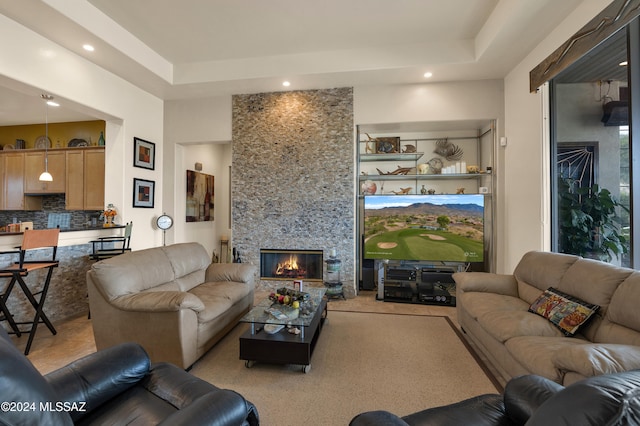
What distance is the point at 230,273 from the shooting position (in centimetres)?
350

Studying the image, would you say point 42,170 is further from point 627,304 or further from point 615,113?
point 615,113

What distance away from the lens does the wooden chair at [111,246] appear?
3.71 metres

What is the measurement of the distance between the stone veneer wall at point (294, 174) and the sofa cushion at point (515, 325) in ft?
7.79

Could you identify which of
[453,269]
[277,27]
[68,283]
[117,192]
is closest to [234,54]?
[277,27]

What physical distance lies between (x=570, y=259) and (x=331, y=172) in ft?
10.1

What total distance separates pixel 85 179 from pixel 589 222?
7.02 metres

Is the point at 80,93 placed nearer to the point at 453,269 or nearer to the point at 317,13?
the point at 317,13

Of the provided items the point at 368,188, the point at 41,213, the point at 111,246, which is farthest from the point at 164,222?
the point at 368,188

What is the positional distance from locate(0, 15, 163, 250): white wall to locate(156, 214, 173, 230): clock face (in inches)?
7.7

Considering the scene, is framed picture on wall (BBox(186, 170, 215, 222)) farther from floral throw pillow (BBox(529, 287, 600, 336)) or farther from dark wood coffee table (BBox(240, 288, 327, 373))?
floral throw pillow (BBox(529, 287, 600, 336))

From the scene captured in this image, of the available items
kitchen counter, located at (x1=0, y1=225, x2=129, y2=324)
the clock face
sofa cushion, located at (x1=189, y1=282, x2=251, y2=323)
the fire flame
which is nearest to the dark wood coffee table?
sofa cushion, located at (x1=189, y1=282, x2=251, y2=323)

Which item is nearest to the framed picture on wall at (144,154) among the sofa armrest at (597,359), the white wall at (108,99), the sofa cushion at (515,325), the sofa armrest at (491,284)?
the white wall at (108,99)

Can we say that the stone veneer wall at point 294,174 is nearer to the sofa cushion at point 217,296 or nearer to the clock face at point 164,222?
the clock face at point 164,222

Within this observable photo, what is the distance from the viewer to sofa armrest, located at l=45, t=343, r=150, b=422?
1.22 m
